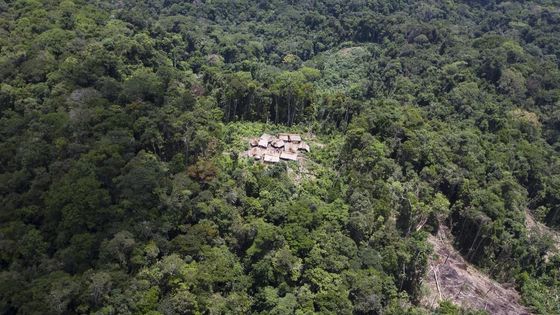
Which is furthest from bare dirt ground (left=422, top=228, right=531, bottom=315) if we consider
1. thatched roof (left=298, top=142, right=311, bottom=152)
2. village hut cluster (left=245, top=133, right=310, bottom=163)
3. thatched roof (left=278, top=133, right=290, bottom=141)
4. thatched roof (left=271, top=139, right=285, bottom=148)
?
thatched roof (left=278, top=133, right=290, bottom=141)

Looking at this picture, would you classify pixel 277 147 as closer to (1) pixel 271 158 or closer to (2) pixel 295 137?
(1) pixel 271 158

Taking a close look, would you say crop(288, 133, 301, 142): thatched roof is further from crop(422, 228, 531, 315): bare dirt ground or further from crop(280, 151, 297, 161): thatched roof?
crop(422, 228, 531, 315): bare dirt ground

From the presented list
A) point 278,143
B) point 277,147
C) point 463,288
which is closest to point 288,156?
point 277,147

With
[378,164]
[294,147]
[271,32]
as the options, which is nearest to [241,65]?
[271,32]

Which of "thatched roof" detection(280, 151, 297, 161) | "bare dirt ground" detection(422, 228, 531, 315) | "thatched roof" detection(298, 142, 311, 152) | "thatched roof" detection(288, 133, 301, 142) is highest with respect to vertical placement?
"thatched roof" detection(288, 133, 301, 142)

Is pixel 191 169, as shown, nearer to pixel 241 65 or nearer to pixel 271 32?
pixel 241 65
